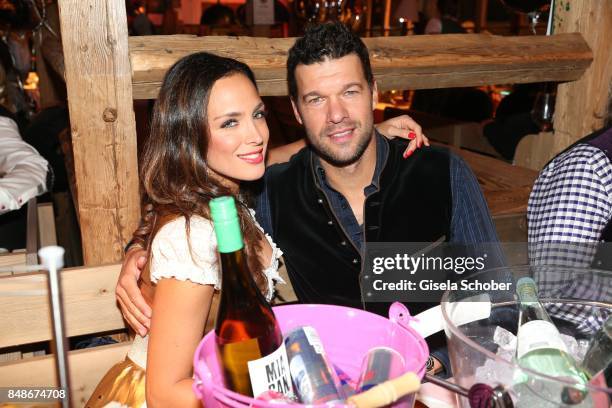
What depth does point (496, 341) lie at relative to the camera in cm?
93

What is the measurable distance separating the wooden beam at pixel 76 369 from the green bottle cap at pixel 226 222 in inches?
39.7

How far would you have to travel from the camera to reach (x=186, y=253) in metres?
1.20

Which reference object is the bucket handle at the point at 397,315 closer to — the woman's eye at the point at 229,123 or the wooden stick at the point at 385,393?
the wooden stick at the point at 385,393

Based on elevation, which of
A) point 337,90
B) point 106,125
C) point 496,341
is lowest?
point 496,341

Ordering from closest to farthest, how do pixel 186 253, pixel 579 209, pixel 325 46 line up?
pixel 186 253 < pixel 579 209 < pixel 325 46

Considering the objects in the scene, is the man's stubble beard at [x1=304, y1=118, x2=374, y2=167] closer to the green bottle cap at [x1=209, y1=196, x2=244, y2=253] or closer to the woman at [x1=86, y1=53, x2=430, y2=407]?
the woman at [x1=86, y1=53, x2=430, y2=407]

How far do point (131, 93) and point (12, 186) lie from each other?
3.58 ft

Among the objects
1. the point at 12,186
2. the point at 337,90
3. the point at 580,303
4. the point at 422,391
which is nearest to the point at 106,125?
the point at 337,90

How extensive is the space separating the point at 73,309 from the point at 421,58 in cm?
145

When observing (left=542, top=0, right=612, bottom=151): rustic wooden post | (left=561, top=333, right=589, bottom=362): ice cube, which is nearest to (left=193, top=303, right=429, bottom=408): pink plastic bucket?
(left=561, top=333, right=589, bottom=362): ice cube

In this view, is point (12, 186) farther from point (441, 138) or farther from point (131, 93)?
point (441, 138)

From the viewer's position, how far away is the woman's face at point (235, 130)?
4.43ft

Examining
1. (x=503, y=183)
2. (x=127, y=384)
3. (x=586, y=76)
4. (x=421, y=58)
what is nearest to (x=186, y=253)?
(x=127, y=384)

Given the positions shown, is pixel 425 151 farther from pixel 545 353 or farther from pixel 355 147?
pixel 545 353
